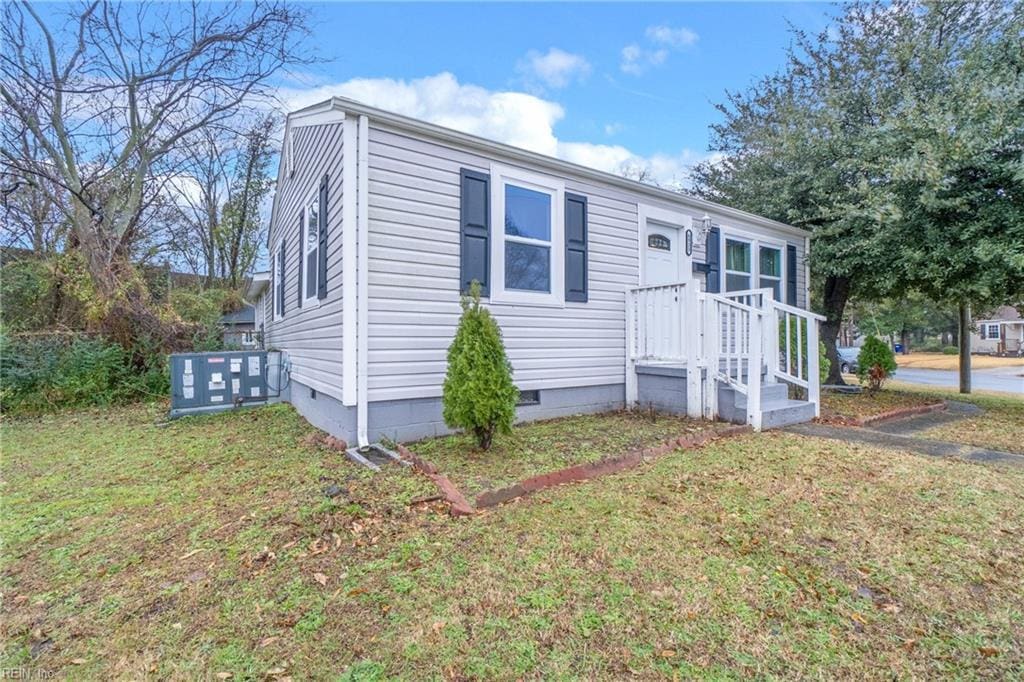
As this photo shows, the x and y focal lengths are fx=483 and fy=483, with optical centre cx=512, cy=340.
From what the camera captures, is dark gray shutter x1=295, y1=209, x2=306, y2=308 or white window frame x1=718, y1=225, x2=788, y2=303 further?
white window frame x1=718, y1=225, x2=788, y2=303

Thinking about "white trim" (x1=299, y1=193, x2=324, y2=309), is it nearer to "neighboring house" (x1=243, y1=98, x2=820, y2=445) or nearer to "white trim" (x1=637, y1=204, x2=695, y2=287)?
"neighboring house" (x1=243, y1=98, x2=820, y2=445)

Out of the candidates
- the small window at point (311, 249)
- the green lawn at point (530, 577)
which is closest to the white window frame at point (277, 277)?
the small window at point (311, 249)

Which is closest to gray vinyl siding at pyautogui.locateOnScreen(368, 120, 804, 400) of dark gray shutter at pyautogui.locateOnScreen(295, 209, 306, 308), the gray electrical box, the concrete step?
the concrete step

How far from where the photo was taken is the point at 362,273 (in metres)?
4.47

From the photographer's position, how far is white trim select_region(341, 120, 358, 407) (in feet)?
14.5

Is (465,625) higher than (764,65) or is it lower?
Answer: lower

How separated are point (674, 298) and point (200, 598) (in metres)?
5.35

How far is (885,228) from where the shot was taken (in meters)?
7.33

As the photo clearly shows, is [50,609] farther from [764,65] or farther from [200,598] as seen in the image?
[764,65]

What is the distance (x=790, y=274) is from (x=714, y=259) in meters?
2.42

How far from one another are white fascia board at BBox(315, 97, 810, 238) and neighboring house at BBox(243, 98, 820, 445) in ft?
0.06

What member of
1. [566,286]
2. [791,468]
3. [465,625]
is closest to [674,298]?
[566,286]

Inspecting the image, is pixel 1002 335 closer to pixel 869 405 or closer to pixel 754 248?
pixel 869 405

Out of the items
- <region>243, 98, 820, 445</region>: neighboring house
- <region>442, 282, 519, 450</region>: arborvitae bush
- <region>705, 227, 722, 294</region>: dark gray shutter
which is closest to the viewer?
<region>442, 282, 519, 450</region>: arborvitae bush
